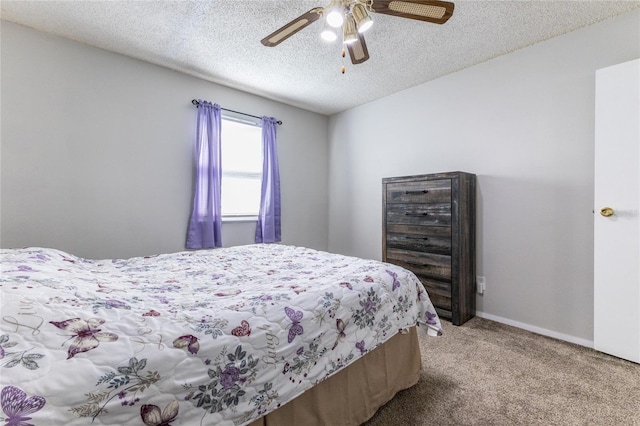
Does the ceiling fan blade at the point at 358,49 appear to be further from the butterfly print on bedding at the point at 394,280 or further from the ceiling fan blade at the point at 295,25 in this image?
the butterfly print on bedding at the point at 394,280

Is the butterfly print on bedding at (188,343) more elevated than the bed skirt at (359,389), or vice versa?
the butterfly print on bedding at (188,343)

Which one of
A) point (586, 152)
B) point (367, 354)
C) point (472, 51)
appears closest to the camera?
point (367, 354)

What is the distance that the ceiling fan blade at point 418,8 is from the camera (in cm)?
143

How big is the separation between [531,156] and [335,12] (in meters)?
2.04

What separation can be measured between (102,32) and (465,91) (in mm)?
3229

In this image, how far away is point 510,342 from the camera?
85.3 inches

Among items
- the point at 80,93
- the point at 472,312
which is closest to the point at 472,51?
the point at 472,312

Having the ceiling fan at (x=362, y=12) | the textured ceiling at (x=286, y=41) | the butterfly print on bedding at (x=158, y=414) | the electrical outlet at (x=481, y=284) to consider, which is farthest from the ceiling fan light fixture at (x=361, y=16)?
the electrical outlet at (x=481, y=284)

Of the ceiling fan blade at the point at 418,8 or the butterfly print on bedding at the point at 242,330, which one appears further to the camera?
the ceiling fan blade at the point at 418,8

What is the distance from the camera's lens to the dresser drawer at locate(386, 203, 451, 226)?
100 inches

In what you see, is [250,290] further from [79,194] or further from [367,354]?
[79,194]

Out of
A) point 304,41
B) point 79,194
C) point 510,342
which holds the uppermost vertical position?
point 304,41

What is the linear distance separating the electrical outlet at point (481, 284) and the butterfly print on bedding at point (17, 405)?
299cm

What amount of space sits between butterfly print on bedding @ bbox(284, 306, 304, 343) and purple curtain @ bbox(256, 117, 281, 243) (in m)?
2.38
